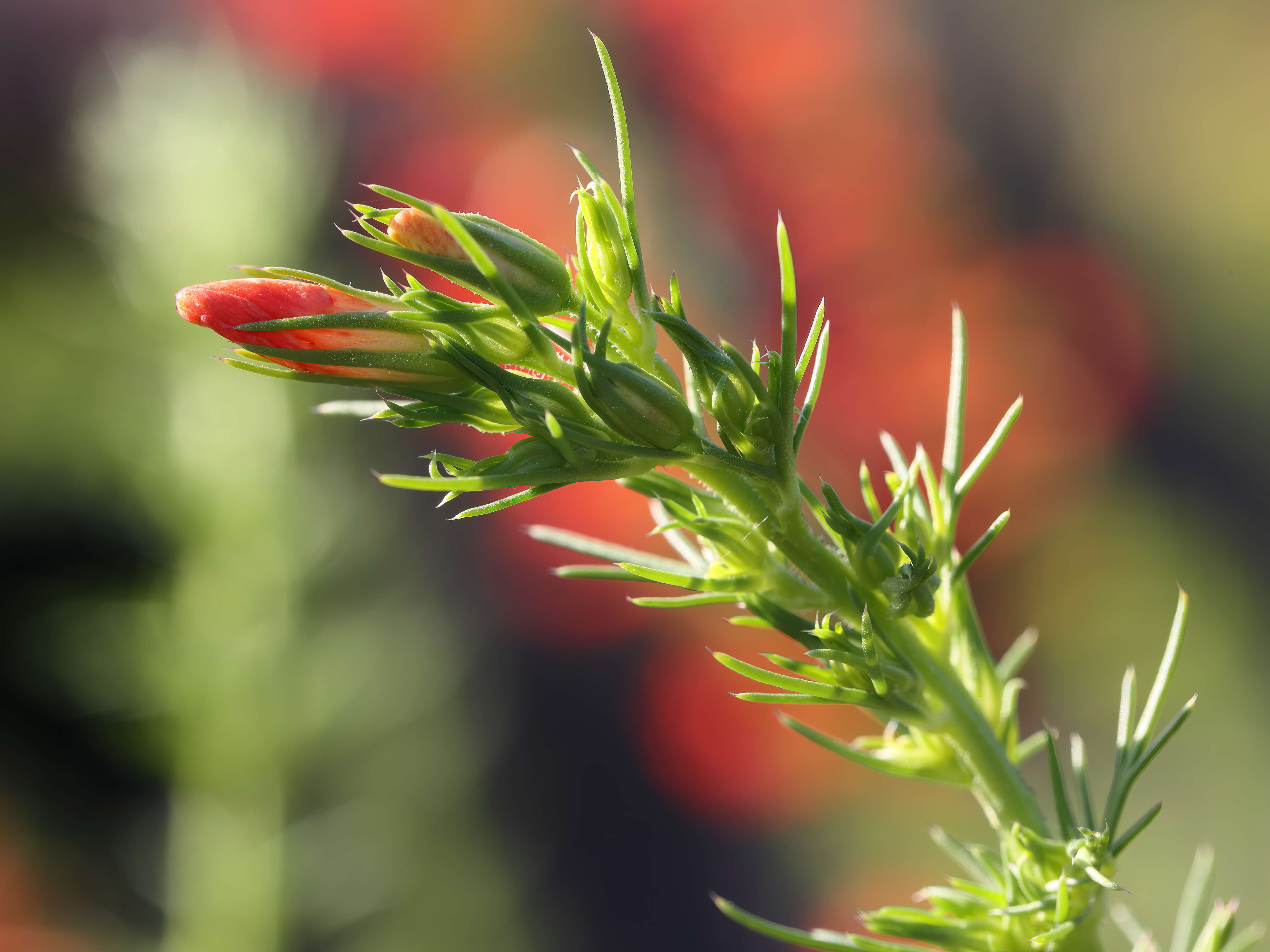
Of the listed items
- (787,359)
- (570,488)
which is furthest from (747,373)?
(570,488)

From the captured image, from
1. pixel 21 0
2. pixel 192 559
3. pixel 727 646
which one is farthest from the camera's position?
pixel 21 0

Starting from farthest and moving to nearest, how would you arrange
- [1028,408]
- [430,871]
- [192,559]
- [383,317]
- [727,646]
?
[1028,408], [727,646], [430,871], [192,559], [383,317]

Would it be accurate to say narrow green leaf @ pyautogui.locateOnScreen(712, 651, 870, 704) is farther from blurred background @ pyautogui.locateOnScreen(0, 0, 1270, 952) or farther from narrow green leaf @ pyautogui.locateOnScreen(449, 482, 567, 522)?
blurred background @ pyautogui.locateOnScreen(0, 0, 1270, 952)

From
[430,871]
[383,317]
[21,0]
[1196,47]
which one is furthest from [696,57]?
[383,317]

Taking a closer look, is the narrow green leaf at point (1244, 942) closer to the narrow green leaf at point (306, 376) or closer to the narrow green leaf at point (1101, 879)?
the narrow green leaf at point (1101, 879)

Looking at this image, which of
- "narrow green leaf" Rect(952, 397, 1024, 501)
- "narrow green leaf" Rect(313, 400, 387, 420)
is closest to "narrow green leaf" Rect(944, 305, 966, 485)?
"narrow green leaf" Rect(952, 397, 1024, 501)

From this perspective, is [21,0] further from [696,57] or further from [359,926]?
[359,926]

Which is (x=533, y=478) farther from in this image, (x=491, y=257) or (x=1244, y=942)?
(x=1244, y=942)
